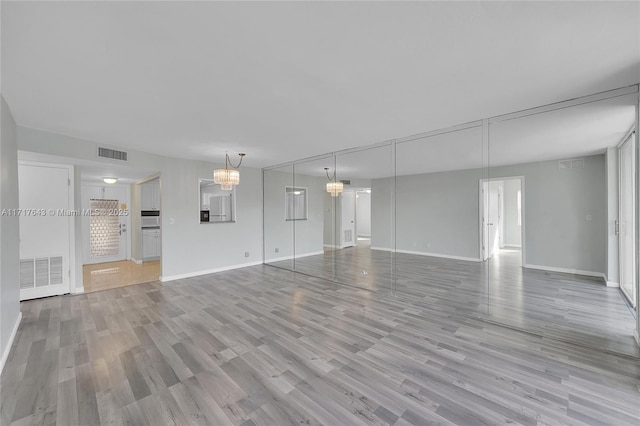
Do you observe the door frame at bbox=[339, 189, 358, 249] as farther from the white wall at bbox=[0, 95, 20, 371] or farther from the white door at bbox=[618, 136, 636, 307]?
the white wall at bbox=[0, 95, 20, 371]

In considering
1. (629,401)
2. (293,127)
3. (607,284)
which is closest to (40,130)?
(293,127)

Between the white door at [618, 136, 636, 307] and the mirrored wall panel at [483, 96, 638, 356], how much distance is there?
16mm

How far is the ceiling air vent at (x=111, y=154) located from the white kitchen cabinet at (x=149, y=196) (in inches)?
121

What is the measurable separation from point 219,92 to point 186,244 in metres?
4.00

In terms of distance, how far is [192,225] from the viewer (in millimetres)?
5664

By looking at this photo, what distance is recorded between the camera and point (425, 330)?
298 cm

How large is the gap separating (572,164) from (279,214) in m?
6.42

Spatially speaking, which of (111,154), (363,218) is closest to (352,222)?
(363,218)

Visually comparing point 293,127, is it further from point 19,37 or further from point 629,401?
point 629,401

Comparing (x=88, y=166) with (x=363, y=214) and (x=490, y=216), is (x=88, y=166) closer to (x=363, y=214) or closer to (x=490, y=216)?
(x=363, y=214)

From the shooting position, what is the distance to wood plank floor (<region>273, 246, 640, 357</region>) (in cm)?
301

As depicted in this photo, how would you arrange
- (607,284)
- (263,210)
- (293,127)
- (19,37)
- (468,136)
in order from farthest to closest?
(263,210), (607,284), (468,136), (293,127), (19,37)

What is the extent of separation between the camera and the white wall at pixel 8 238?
249 cm

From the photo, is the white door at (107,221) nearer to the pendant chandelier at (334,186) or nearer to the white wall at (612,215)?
the pendant chandelier at (334,186)
